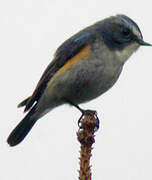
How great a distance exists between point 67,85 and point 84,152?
249cm

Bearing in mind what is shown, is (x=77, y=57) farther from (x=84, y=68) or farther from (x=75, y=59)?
(x=84, y=68)

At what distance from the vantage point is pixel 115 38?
21.2 ft

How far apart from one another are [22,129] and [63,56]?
4.49 ft

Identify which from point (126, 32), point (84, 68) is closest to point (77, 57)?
point (84, 68)

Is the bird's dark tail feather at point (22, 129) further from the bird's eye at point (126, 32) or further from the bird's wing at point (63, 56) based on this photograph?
the bird's eye at point (126, 32)

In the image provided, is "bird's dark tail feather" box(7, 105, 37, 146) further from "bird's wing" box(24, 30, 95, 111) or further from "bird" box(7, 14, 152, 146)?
"bird's wing" box(24, 30, 95, 111)

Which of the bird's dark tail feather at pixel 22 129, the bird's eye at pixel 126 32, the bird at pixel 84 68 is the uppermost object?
the bird's eye at pixel 126 32

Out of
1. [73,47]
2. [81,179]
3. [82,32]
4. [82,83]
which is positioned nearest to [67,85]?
[82,83]

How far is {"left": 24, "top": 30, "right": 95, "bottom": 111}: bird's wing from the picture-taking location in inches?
246

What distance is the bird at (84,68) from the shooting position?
19.4 ft

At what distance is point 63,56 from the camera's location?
6387mm

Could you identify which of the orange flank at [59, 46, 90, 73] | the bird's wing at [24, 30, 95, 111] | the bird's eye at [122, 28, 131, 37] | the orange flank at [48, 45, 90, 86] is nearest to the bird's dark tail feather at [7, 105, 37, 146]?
the bird's wing at [24, 30, 95, 111]

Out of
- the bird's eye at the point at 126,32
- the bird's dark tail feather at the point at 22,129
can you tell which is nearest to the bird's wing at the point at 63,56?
the bird's dark tail feather at the point at 22,129

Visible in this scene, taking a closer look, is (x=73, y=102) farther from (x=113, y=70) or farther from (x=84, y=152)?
(x=84, y=152)
